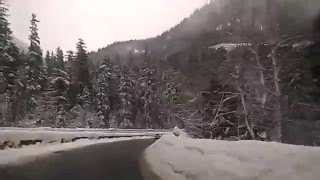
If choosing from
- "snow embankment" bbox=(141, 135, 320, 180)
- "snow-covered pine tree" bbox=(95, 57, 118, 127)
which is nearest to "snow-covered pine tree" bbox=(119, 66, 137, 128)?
"snow-covered pine tree" bbox=(95, 57, 118, 127)

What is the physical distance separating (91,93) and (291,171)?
127 feet

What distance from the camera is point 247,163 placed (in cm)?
573

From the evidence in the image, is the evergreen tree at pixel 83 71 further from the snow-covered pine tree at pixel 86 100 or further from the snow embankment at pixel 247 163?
the snow embankment at pixel 247 163

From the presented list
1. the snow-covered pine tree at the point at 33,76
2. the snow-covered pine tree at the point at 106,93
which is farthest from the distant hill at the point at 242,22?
the snow-covered pine tree at the point at 106,93

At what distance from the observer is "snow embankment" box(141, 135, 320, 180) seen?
15.2ft

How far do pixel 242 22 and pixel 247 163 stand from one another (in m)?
2.04

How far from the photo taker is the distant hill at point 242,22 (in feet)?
13.5

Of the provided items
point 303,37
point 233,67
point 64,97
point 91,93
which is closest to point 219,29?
point 233,67

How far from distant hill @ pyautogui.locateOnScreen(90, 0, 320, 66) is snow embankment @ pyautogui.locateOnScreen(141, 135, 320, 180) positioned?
57.5 inches

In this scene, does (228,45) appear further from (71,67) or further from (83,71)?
(83,71)

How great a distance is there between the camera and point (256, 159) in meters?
5.70

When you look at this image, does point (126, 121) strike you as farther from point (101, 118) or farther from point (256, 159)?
point (256, 159)

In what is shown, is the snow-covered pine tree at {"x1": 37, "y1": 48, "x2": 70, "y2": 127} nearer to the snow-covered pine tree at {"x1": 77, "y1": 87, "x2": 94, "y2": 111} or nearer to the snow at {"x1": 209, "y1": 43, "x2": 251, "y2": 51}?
the snow-covered pine tree at {"x1": 77, "y1": 87, "x2": 94, "y2": 111}

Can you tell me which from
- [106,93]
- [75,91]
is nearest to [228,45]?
[75,91]
